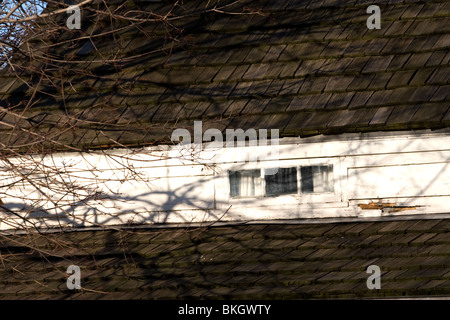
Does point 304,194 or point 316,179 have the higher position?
point 316,179

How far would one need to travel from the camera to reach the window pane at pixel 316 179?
662 cm

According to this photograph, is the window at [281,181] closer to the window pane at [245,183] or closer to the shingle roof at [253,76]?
the window pane at [245,183]

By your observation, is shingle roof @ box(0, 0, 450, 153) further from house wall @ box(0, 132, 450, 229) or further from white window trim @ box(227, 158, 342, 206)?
white window trim @ box(227, 158, 342, 206)

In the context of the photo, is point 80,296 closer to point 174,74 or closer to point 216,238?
point 216,238

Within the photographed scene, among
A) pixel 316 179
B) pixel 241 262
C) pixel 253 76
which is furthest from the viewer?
pixel 253 76

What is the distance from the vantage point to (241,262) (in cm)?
623

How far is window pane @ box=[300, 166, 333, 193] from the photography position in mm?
6621

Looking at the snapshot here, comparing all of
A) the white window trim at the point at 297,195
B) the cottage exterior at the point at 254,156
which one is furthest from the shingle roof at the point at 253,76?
the white window trim at the point at 297,195

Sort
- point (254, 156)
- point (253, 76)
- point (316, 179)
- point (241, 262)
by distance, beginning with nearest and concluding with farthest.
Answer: point (241, 262)
point (316, 179)
point (254, 156)
point (253, 76)

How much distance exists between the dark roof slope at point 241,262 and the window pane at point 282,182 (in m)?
0.34

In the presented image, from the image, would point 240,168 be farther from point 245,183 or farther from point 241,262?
point 241,262

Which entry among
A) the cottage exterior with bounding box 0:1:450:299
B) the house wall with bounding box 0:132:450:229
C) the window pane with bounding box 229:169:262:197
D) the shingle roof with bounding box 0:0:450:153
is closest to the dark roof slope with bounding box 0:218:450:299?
the cottage exterior with bounding box 0:1:450:299

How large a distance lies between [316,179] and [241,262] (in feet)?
A: 3.61

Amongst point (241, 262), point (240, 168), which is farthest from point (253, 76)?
point (241, 262)
